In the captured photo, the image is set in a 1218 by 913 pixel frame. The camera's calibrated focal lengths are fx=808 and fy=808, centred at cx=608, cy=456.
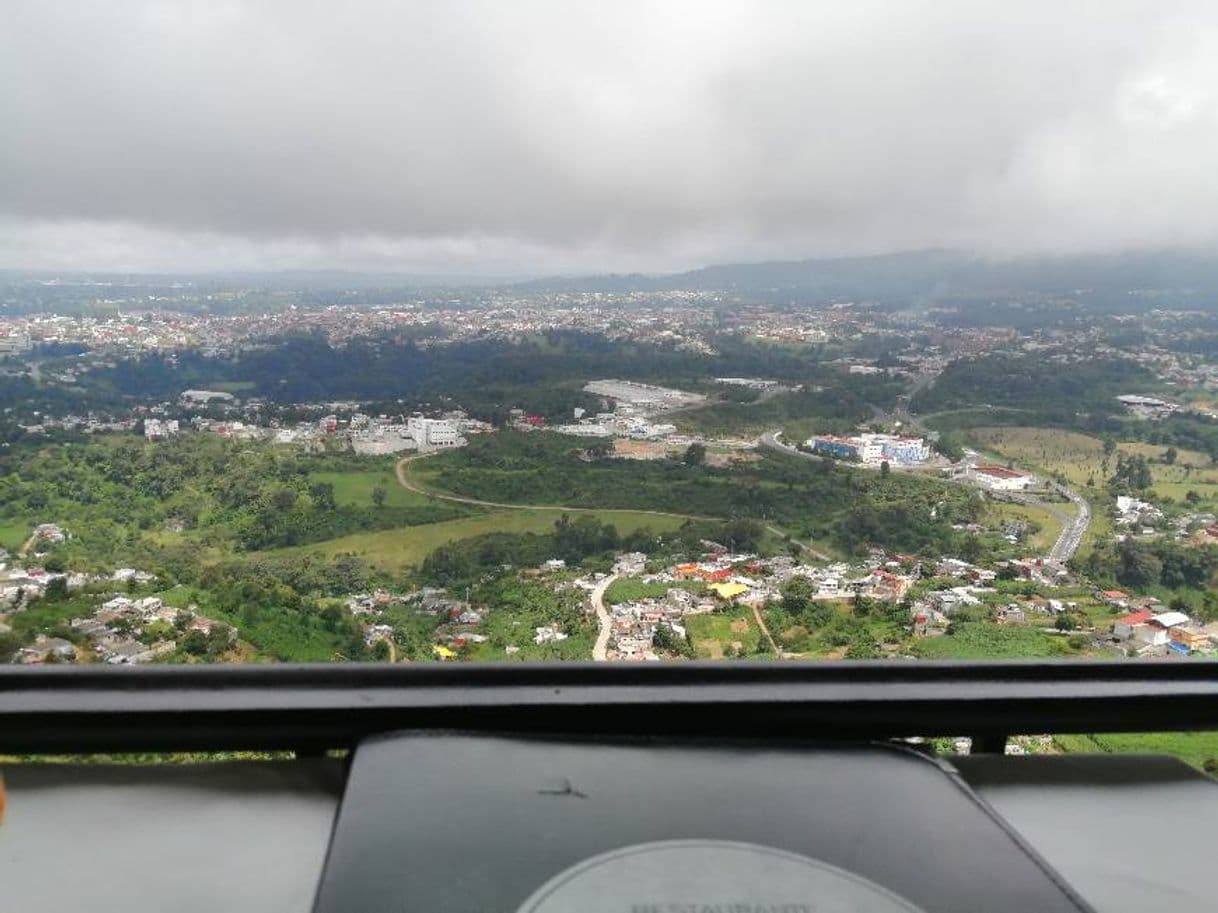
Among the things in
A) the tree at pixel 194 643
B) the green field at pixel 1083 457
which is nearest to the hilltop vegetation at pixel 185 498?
the tree at pixel 194 643

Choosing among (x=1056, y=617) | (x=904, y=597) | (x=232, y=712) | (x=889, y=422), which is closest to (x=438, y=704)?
(x=232, y=712)

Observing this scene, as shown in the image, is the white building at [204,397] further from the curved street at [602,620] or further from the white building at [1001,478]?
the white building at [1001,478]

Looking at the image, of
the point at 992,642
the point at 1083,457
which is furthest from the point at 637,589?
the point at 1083,457

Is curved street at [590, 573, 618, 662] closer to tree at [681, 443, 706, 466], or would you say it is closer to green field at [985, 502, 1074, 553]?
tree at [681, 443, 706, 466]

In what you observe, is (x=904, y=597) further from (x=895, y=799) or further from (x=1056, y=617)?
(x=895, y=799)

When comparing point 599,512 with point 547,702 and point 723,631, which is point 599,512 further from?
point 547,702
